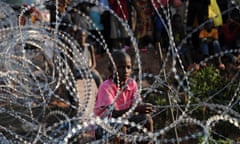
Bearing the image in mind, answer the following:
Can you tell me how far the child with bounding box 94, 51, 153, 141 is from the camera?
12.8ft

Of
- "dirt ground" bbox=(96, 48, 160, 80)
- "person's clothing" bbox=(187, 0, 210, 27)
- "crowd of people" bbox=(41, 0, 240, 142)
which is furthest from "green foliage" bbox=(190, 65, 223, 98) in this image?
"person's clothing" bbox=(187, 0, 210, 27)

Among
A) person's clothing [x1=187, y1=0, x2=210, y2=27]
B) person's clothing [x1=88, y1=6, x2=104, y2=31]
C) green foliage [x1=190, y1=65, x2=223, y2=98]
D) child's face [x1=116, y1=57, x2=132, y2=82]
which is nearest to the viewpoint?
child's face [x1=116, y1=57, x2=132, y2=82]

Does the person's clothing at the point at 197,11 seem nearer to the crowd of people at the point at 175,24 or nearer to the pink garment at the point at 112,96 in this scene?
the crowd of people at the point at 175,24

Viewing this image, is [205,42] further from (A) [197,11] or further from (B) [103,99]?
(B) [103,99]

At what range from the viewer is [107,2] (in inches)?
382

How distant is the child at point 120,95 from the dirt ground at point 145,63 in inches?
194

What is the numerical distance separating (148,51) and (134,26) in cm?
87

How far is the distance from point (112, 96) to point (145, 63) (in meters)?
5.64

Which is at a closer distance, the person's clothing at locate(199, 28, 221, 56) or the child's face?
the child's face

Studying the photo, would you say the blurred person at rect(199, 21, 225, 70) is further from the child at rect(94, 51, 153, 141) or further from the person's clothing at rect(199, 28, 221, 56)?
the child at rect(94, 51, 153, 141)

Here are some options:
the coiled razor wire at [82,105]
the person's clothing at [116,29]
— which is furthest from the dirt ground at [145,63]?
the coiled razor wire at [82,105]

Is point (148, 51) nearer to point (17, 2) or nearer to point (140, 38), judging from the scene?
point (140, 38)

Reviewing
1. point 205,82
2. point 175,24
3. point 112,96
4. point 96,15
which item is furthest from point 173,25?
point 112,96

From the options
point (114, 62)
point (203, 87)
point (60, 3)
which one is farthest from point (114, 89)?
point (60, 3)
